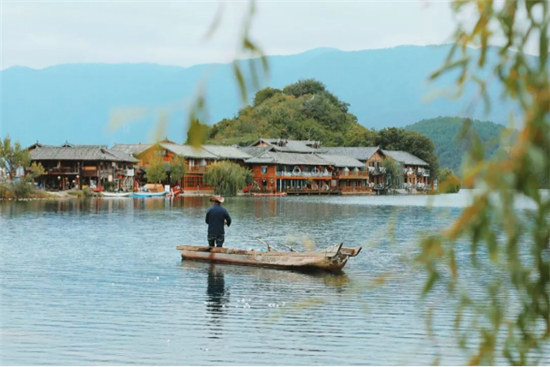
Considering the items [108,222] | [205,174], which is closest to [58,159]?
[205,174]

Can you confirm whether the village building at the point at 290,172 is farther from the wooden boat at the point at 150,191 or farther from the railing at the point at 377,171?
the wooden boat at the point at 150,191

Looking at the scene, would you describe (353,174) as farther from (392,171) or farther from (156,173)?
(156,173)

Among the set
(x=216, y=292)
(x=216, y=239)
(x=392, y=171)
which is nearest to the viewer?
(x=216, y=292)

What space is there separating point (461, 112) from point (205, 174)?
67.0 meters

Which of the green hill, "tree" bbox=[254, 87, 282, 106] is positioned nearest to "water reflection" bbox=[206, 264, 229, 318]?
the green hill

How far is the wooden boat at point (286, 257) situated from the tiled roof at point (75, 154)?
48.5 m

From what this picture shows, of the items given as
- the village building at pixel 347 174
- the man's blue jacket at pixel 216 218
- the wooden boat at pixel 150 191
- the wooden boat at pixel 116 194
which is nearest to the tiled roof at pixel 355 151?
the village building at pixel 347 174

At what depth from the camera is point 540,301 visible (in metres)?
2.46

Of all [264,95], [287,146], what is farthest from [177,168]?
[264,95]

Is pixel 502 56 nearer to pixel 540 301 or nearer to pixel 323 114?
pixel 540 301

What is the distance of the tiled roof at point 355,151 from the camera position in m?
85.1

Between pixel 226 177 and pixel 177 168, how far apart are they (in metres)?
4.51

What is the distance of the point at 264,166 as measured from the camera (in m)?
74.4

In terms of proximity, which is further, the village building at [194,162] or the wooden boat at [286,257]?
the village building at [194,162]
